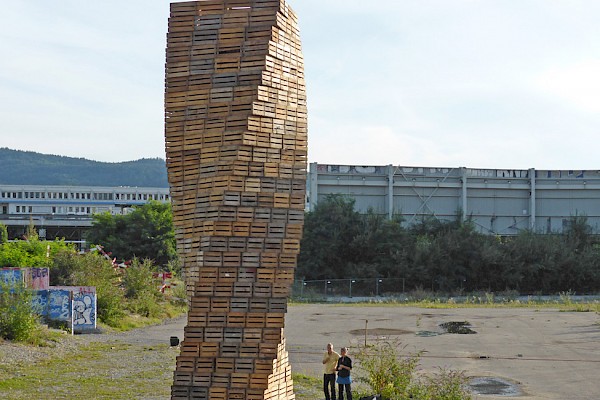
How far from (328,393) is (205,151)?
643 cm

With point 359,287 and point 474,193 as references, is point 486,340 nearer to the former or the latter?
point 359,287

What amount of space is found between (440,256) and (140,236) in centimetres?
2392

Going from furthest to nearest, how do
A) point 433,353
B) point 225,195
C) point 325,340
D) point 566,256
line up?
point 566,256
point 325,340
point 433,353
point 225,195

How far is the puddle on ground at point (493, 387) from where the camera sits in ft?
68.3

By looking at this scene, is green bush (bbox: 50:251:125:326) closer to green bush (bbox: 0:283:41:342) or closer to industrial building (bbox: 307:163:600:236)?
green bush (bbox: 0:283:41:342)

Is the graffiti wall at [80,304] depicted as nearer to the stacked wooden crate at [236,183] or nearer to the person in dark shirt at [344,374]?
the person in dark shirt at [344,374]

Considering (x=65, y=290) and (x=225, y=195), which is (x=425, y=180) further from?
(x=225, y=195)

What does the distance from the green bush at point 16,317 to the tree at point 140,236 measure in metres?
35.7

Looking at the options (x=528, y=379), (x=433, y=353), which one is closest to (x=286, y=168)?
(x=528, y=379)

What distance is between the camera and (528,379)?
902 inches

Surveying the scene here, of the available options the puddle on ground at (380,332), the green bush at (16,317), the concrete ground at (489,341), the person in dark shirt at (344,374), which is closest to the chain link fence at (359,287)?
the concrete ground at (489,341)

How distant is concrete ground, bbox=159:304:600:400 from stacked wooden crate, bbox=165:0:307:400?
7.81 m

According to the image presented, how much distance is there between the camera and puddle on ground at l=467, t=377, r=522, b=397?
68.3 ft

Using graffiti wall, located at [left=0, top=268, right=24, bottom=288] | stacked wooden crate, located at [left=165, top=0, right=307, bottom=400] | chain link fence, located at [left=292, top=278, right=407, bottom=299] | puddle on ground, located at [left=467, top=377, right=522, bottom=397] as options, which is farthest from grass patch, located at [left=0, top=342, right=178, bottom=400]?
chain link fence, located at [left=292, top=278, right=407, bottom=299]
